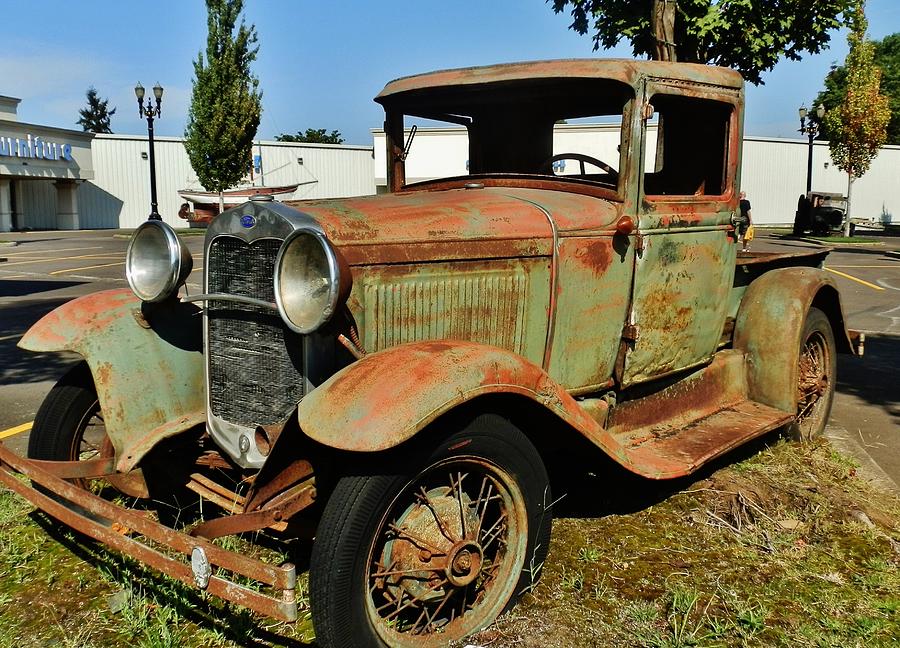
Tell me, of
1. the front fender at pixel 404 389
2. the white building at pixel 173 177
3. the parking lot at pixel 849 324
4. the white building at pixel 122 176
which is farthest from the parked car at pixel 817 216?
the front fender at pixel 404 389

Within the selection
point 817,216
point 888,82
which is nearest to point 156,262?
point 817,216

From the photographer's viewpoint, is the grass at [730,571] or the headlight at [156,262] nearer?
the grass at [730,571]

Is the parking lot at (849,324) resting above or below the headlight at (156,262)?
below

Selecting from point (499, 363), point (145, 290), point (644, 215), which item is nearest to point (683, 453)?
point (644, 215)

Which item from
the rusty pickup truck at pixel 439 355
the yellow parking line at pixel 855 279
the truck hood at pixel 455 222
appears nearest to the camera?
the rusty pickup truck at pixel 439 355

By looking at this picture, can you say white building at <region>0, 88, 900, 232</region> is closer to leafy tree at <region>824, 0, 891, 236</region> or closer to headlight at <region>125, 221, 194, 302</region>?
leafy tree at <region>824, 0, 891, 236</region>

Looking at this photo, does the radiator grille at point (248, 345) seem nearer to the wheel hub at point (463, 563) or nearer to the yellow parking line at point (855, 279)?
the wheel hub at point (463, 563)

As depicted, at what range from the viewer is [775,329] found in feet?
14.2

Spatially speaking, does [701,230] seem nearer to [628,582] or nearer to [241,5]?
[628,582]

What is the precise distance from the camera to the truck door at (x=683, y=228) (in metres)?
3.65

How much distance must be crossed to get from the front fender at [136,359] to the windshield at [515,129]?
1.57 meters

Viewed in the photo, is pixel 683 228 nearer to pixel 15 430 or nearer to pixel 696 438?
pixel 696 438

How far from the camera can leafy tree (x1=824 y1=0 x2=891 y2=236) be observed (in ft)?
74.6

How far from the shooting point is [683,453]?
3.54m
